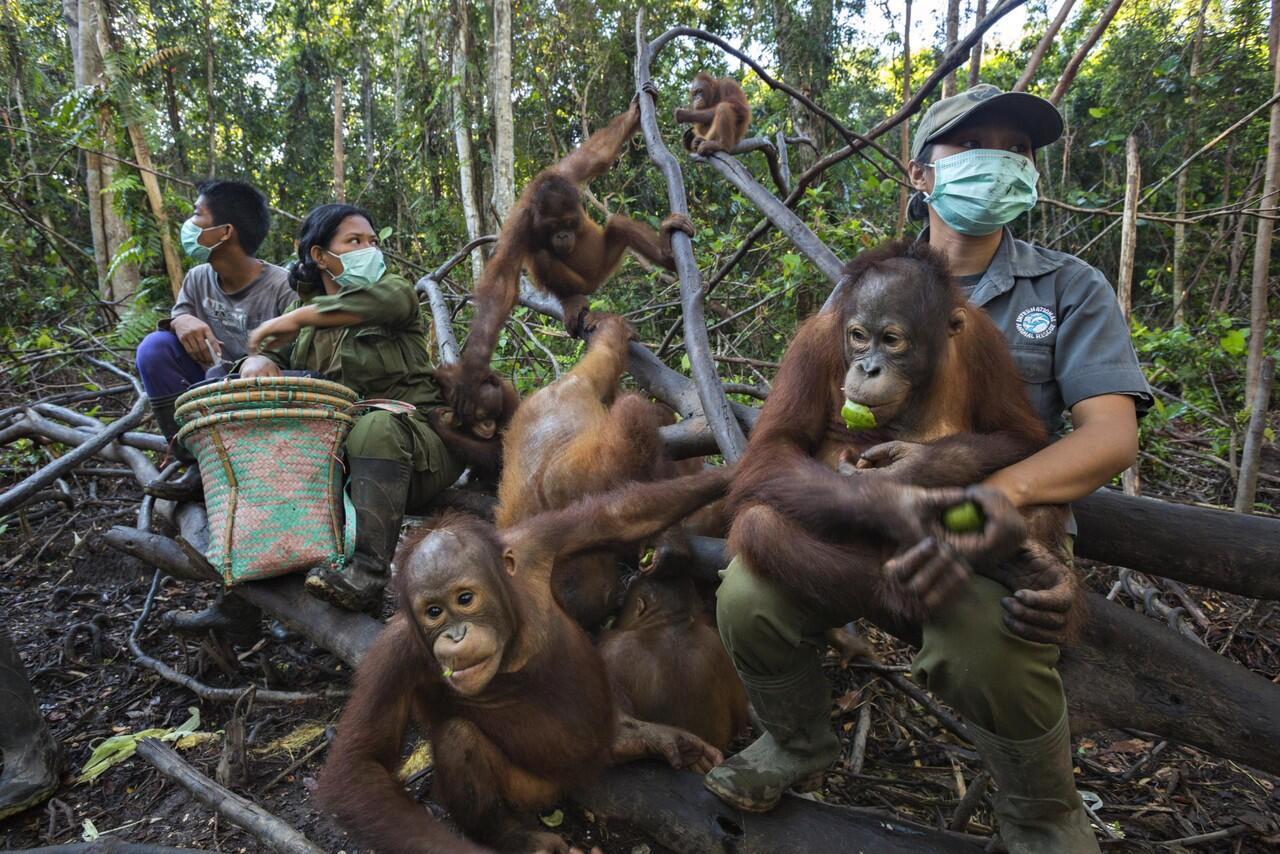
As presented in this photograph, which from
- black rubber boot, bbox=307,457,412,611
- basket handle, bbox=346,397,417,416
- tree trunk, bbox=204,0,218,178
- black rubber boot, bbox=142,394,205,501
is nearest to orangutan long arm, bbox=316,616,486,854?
black rubber boot, bbox=307,457,412,611

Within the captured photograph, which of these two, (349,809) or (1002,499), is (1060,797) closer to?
(1002,499)

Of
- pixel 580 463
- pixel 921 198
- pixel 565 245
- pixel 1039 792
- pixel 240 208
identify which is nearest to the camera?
pixel 1039 792

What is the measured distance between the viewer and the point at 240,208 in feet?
13.6

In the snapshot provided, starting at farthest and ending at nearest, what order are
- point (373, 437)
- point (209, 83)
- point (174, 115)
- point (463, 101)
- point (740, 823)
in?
point (209, 83) → point (174, 115) → point (463, 101) → point (373, 437) → point (740, 823)

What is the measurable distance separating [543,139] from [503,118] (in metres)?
3.31

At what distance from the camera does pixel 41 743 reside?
296 centimetres

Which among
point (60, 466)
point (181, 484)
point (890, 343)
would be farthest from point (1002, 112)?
point (60, 466)

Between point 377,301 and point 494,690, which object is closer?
point 494,690

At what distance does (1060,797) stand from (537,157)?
1221 cm

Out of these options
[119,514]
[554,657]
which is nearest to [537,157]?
[119,514]

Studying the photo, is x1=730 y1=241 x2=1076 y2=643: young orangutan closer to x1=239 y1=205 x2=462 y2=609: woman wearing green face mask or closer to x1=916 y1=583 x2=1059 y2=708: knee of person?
x1=916 y1=583 x2=1059 y2=708: knee of person

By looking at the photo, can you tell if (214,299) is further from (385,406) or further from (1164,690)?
(1164,690)

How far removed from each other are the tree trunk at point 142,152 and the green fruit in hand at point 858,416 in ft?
29.9

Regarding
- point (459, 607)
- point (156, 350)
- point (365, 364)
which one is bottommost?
point (459, 607)
